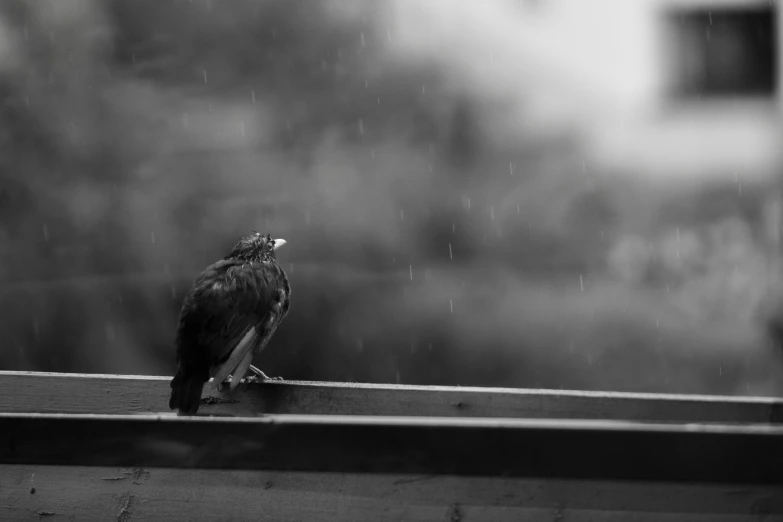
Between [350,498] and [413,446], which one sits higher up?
[413,446]

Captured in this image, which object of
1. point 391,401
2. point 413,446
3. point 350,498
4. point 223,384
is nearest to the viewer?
point 413,446

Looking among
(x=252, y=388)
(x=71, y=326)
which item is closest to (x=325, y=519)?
(x=252, y=388)

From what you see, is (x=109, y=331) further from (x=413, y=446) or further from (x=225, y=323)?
(x=413, y=446)

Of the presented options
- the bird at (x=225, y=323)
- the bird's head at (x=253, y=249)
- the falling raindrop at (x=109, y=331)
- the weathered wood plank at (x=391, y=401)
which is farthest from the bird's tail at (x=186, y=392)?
the falling raindrop at (x=109, y=331)

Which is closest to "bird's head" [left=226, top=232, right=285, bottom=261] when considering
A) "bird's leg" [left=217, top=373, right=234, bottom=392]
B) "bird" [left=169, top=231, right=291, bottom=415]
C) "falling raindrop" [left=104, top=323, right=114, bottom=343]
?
"bird" [left=169, top=231, right=291, bottom=415]

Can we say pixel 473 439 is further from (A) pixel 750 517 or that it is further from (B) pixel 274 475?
(B) pixel 274 475

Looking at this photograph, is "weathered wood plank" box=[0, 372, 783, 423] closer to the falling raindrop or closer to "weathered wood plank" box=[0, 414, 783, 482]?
"weathered wood plank" box=[0, 414, 783, 482]

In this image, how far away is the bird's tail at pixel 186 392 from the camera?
6.09ft

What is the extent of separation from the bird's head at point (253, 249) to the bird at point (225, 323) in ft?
0.05

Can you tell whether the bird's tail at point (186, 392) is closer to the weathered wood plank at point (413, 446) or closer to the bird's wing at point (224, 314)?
the bird's wing at point (224, 314)

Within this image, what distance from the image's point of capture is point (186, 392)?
188cm

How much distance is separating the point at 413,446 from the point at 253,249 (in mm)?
1899

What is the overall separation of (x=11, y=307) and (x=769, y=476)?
399 cm

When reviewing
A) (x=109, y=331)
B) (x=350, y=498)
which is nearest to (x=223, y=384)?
(x=350, y=498)
